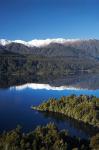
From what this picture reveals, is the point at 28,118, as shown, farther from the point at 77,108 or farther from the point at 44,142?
the point at 44,142

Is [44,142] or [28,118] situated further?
[28,118]

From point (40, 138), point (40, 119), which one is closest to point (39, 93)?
point (40, 119)

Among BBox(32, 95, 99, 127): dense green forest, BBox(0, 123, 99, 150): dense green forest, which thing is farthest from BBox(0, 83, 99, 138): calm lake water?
BBox(0, 123, 99, 150): dense green forest

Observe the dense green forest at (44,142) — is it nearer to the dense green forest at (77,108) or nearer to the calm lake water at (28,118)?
the calm lake water at (28,118)

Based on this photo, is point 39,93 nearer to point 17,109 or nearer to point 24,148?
point 17,109

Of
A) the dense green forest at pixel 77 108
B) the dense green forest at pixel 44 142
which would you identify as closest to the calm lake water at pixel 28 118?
the dense green forest at pixel 77 108

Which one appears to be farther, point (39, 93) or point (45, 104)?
point (39, 93)

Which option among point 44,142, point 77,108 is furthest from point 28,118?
point 44,142
